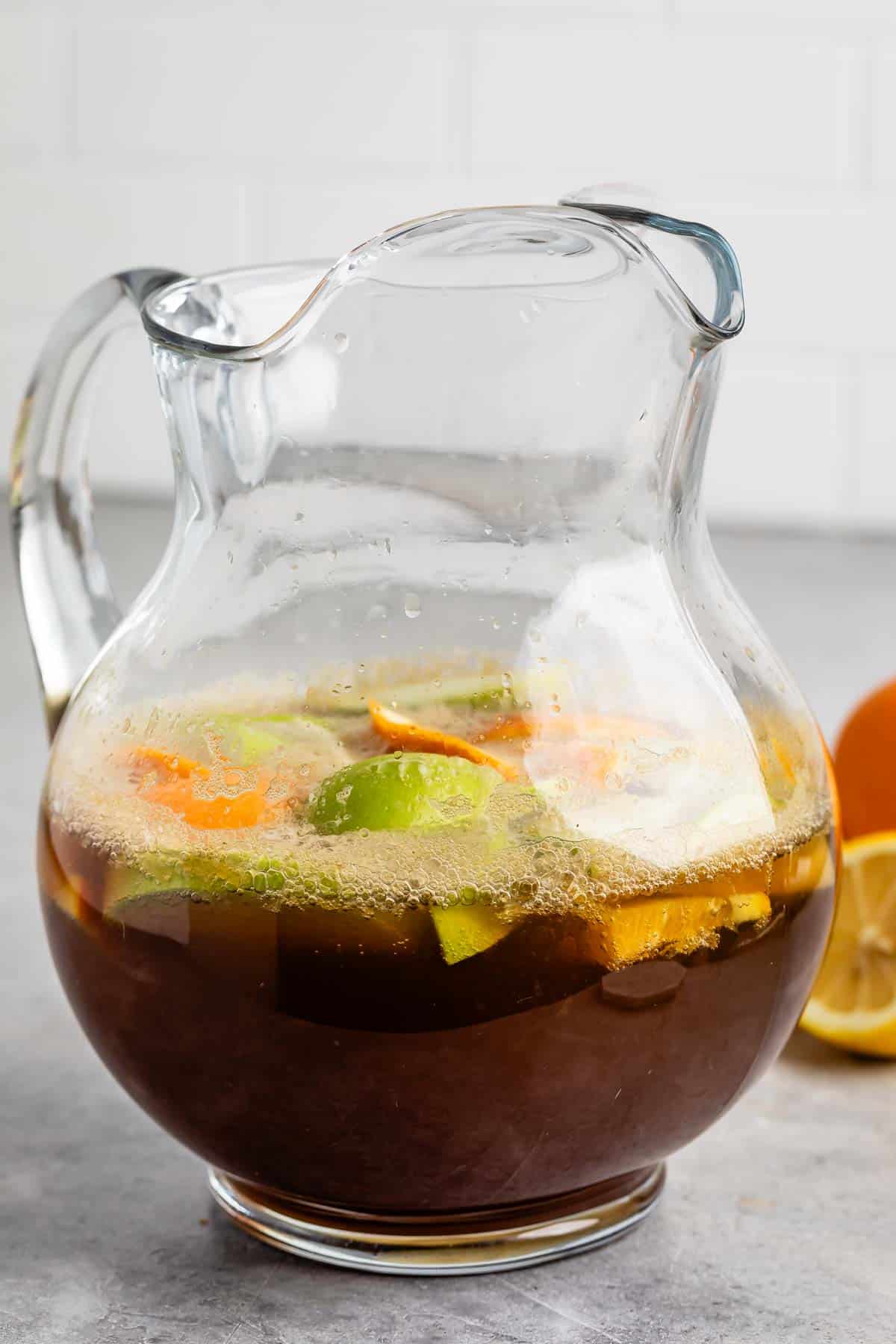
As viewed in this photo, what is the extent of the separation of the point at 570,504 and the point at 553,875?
14 centimetres

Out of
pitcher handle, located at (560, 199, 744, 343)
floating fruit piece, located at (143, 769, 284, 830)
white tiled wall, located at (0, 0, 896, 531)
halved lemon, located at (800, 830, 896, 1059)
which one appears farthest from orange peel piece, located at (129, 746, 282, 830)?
white tiled wall, located at (0, 0, 896, 531)

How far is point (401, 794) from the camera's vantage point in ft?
1.83

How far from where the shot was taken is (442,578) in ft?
2.02

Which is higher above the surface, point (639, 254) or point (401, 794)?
point (639, 254)

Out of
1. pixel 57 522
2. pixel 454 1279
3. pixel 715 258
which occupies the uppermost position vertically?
pixel 715 258

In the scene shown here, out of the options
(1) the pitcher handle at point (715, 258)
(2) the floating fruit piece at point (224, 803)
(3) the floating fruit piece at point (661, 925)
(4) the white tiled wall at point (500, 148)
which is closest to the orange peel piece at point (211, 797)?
(2) the floating fruit piece at point (224, 803)

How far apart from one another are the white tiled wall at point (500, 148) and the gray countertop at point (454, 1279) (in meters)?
1.93

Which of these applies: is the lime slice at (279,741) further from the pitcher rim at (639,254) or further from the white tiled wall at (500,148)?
the white tiled wall at (500,148)

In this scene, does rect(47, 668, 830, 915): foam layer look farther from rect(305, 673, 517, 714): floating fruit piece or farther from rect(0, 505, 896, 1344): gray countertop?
rect(0, 505, 896, 1344): gray countertop

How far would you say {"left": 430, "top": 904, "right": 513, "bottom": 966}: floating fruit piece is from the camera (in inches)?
21.4

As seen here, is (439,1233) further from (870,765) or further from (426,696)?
(870,765)

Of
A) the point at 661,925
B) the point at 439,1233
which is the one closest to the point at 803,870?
the point at 661,925

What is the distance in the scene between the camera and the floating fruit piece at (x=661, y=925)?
0.56m

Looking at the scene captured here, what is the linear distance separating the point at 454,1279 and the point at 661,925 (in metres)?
0.17
